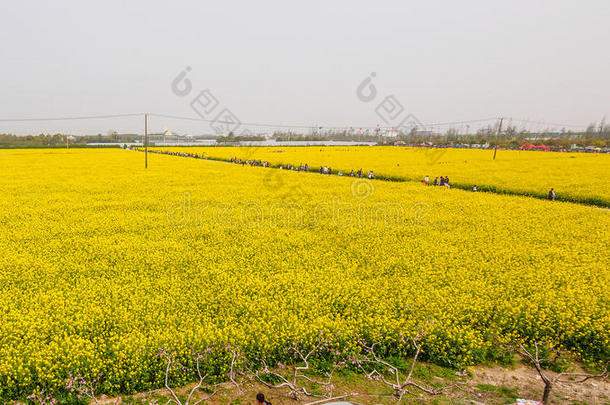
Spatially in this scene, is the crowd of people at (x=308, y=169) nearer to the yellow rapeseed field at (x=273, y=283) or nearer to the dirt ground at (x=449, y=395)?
the yellow rapeseed field at (x=273, y=283)

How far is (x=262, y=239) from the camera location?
12.9 m

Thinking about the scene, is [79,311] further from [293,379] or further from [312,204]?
[312,204]

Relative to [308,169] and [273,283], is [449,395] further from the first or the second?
[308,169]

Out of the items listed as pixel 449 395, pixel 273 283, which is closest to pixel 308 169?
pixel 273 283

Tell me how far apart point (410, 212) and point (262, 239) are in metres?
9.77

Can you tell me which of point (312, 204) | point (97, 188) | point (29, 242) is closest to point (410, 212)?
point (312, 204)

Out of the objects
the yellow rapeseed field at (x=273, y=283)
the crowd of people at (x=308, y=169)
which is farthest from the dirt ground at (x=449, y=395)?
the crowd of people at (x=308, y=169)

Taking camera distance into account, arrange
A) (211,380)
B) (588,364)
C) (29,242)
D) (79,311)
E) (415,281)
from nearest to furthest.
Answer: (211,380) → (588,364) → (79,311) → (415,281) → (29,242)

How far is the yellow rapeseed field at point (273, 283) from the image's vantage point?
20.4 ft

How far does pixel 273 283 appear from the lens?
8.84m

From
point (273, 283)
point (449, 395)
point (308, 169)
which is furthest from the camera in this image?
point (308, 169)

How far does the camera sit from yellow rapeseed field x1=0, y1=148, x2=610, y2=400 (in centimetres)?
621

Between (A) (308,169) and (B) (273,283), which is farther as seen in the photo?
(A) (308,169)

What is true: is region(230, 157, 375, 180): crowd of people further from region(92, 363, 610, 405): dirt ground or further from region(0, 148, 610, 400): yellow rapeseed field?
region(92, 363, 610, 405): dirt ground
